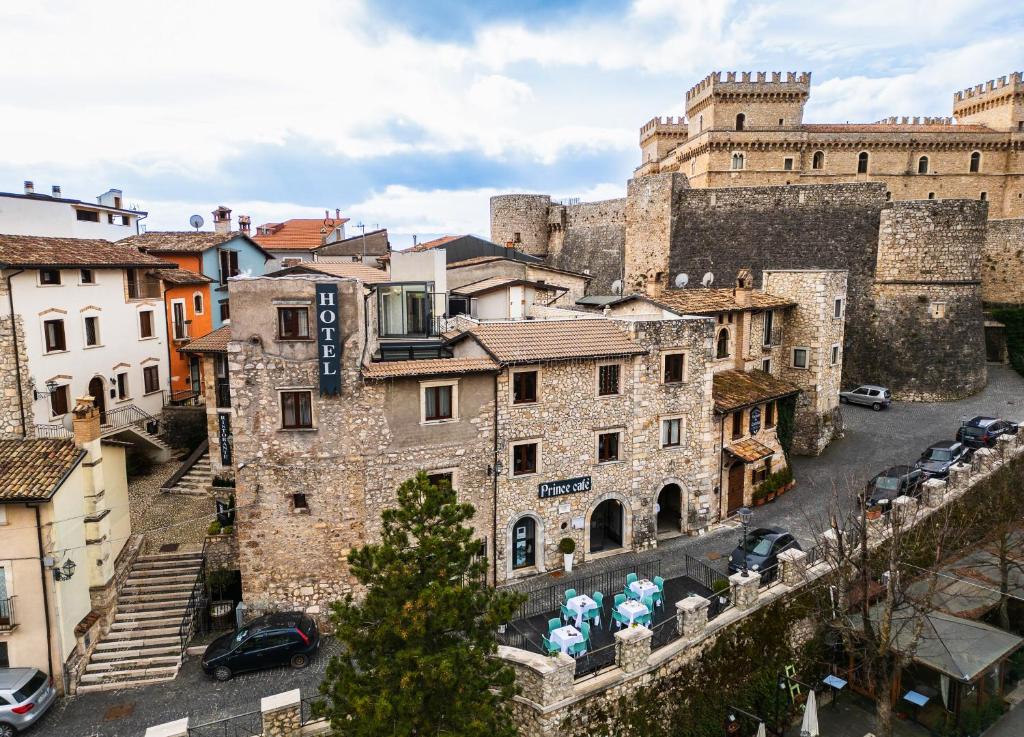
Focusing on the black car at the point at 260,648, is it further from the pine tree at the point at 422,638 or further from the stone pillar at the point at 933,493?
the stone pillar at the point at 933,493

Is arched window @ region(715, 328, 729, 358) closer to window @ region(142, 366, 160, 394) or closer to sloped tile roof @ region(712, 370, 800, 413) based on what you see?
sloped tile roof @ region(712, 370, 800, 413)

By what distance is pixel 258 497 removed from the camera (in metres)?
18.8

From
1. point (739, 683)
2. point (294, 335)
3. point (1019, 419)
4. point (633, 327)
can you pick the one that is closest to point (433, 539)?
point (294, 335)

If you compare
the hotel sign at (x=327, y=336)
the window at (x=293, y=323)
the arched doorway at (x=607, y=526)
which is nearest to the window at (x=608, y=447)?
the arched doorway at (x=607, y=526)

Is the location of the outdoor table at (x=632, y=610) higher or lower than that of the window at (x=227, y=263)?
lower

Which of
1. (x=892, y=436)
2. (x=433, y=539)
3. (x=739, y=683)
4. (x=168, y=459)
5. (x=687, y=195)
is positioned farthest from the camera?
(x=687, y=195)

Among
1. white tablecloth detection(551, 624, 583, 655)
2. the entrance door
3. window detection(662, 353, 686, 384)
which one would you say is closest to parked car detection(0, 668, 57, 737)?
white tablecloth detection(551, 624, 583, 655)

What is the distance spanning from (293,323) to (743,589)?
48.0 ft

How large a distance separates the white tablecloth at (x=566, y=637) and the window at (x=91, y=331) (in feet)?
74.1

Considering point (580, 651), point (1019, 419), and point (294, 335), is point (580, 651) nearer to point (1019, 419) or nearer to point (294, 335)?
point (294, 335)

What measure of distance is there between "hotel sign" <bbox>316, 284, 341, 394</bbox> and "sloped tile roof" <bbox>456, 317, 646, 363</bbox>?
4.51m

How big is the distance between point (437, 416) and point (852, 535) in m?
12.4

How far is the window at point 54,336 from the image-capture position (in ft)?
80.1

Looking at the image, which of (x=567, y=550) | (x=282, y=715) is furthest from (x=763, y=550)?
(x=282, y=715)
